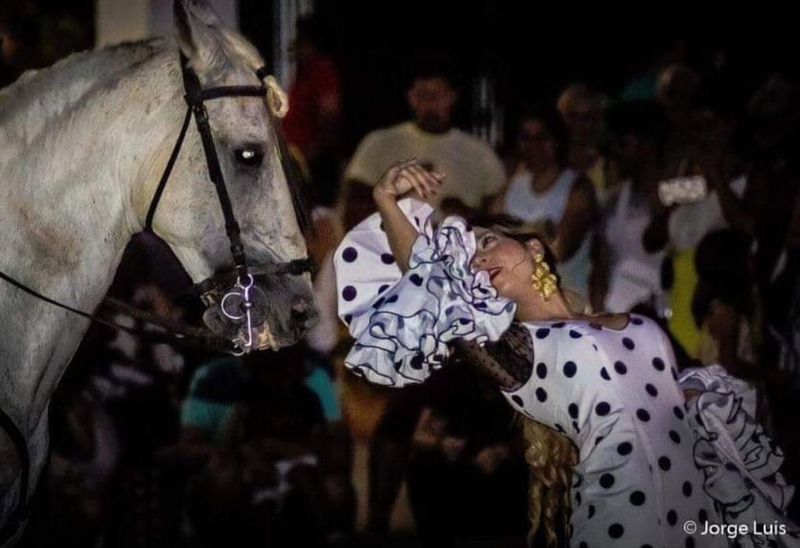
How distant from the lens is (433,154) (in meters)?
7.50

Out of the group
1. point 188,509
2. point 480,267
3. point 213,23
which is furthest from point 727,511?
point 188,509

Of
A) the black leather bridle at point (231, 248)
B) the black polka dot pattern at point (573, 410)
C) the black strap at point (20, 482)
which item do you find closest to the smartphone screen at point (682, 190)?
the black polka dot pattern at point (573, 410)

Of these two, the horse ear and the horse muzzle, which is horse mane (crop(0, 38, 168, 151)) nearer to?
the horse ear

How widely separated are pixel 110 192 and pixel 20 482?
2.81 feet

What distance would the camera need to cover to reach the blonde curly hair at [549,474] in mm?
4602

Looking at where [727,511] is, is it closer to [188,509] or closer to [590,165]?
[188,509]

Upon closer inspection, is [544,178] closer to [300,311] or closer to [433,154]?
[433,154]

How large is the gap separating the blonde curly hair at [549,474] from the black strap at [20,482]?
4.89 ft

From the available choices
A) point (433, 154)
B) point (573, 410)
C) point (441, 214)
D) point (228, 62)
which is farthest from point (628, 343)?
point (433, 154)

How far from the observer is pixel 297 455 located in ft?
23.1

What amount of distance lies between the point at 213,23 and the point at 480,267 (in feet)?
3.53

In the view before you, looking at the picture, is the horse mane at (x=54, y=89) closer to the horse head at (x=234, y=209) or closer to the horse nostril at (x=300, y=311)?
the horse head at (x=234, y=209)

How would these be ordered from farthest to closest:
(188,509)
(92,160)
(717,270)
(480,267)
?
1. (717,270)
2. (188,509)
3. (480,267)
4. (92,160)

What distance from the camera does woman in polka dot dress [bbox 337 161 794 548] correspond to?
4.27 meters
